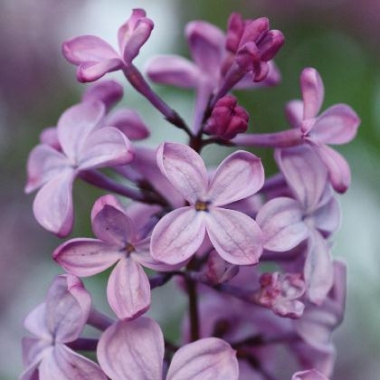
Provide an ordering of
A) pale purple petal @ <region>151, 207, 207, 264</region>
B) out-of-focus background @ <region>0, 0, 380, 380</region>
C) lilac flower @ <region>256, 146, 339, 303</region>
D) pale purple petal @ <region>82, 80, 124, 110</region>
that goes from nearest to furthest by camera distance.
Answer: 1. pale purple petal @ <region>151, 207, 207, 264</region>
2. lilac flower @ <region>256, 146, 339, 303</region>
3. pale purple petal @ <region>82, 80, 124, 110</region>
4. out-of-focus background @ <region>0, 0, 380, 380</region>

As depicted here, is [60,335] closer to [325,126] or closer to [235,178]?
[235,178]

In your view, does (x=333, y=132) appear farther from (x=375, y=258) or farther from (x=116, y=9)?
(x=116, y=9)

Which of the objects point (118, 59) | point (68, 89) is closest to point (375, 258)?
point (68, 89)

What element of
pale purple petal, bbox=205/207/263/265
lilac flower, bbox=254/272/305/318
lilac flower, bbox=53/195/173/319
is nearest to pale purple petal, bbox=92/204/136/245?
lilac flower, bbox=53/195/173/319

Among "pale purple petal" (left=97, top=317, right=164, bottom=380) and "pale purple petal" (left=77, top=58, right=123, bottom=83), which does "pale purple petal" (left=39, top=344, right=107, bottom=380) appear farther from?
"pale purple petal" (left=77, top=58, right=123, bottom=83)

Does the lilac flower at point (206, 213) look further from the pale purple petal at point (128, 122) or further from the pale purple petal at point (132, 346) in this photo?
the pale purple petal at point (128, 122)

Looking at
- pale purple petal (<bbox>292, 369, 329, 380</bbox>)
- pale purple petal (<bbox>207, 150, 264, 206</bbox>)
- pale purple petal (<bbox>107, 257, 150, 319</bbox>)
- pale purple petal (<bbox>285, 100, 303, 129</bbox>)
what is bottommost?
pale purple petal (<bbox>292, 369, 329, 380</bbox>)

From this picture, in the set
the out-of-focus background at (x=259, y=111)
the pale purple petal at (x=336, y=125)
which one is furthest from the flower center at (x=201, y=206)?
the out-of-focus background at (x=259, y=111)

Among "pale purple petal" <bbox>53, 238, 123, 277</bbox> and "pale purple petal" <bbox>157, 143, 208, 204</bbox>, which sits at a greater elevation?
"pale purple petal" <bbox>157, 143, 208, 204</bbox>
